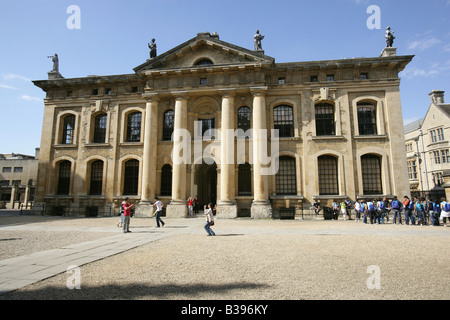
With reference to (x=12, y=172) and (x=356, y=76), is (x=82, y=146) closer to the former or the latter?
(x=356, y=76)

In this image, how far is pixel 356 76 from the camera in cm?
2255

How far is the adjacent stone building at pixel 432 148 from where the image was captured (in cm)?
3972

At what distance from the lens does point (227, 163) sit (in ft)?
70.3

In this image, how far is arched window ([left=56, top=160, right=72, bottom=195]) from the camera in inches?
1022

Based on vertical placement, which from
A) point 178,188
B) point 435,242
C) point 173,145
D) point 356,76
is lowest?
point 435,242

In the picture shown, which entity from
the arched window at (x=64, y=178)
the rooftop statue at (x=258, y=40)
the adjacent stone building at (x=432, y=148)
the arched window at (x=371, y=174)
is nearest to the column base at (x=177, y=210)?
the arched window at (x=64, y=178)

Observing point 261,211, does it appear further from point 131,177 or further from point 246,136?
point 131,177

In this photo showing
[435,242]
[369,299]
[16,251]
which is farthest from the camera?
[435,242]

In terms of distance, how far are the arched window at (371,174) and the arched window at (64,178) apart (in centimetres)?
2709

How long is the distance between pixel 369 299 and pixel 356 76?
73.1 feet

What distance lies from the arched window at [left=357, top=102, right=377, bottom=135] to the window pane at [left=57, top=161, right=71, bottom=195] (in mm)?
27475

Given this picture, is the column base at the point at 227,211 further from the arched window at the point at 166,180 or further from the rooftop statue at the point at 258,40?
the rooftop statue at the point at 258,40

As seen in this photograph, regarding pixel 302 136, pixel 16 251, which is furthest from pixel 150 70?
pixel 16 251
